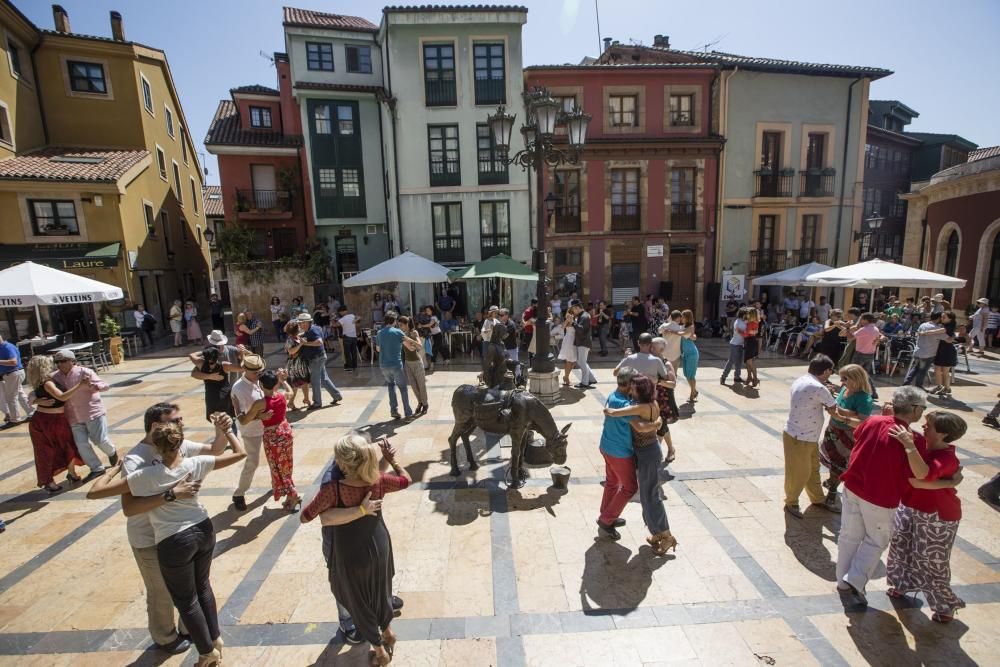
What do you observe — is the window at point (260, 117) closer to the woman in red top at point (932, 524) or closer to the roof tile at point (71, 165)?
the roof tile at point (71, 165)

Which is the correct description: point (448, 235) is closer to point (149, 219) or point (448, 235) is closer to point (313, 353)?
point (313, 353)

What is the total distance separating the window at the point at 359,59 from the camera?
1903 centimetres

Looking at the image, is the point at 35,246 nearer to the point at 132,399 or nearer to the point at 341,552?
the point at 132,399

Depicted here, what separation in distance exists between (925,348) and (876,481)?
7969 mm

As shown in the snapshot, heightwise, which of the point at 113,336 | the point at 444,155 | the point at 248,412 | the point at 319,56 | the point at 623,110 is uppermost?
the point at 319,56

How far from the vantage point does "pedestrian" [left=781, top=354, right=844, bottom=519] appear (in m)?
4.54

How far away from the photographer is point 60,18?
18938 millimetres

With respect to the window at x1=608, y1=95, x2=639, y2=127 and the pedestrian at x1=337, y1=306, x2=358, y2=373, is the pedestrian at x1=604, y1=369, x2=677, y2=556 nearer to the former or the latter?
the pedestrian at x1=337, y1=306, x2=358, y2=373

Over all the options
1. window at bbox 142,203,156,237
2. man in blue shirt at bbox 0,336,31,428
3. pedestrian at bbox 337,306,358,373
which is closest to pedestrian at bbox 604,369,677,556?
pedestrian at bbox 337,306,358,373

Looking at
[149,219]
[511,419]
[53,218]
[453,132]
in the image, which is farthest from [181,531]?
[149,219]

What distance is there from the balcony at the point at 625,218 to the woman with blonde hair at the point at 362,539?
17.6 metres

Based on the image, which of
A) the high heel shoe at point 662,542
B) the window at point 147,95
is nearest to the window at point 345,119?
the window at point 147,95

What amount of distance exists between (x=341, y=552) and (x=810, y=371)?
4811 millimetres

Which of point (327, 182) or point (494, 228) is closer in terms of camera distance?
point (494, 228)
